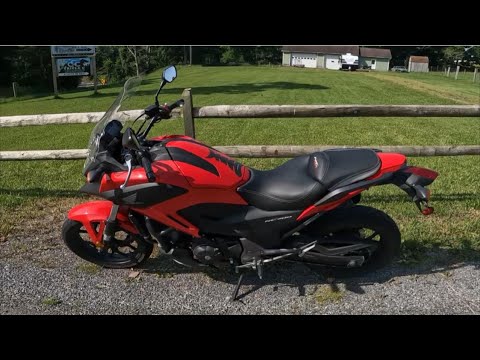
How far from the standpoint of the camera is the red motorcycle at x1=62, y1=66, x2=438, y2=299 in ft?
9.87

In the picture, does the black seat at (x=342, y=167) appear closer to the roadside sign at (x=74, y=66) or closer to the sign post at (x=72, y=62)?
the sign post at (x=72, y=62)

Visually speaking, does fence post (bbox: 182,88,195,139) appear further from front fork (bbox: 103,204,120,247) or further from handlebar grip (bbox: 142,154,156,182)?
handlebar grip (bbox: 142,154,156,182)

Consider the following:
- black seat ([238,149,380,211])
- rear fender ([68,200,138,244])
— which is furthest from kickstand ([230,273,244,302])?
rear fender ([68,200,138,244])

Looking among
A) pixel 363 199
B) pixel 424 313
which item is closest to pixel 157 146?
pixel 424 313

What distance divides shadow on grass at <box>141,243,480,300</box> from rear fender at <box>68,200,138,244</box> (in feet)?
1.63

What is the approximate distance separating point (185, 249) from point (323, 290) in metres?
1.09

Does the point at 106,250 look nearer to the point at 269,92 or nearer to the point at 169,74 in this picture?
the point at 169,74

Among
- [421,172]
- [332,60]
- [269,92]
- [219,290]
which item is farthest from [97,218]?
[269,92]

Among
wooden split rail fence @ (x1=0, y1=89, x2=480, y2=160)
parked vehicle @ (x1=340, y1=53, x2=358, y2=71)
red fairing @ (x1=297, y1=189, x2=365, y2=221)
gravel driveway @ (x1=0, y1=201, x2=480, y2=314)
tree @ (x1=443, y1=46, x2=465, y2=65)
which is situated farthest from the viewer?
tree @ (x1=443, y1=46, x2=465, y2=65)

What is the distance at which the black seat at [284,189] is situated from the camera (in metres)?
3.00

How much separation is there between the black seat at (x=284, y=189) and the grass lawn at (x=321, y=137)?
1.00m

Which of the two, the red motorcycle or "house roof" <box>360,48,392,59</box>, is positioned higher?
"house roof" <box>360,48,392,59</box>

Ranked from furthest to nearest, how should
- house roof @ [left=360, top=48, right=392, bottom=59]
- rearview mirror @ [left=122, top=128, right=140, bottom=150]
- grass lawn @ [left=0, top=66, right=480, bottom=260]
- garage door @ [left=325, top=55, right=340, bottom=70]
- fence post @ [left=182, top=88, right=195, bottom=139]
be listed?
garage door @ [left=325, top=55, right=340, bottom=70] → house roof @ [left=360, top=48, right=392, bottom=59] → fence post @ [left=182, top=88, right=195, bottom=139] → grass lawn @ [left=0, top=66, right=480, bottom=260] → rearview mirror @ [left=122, top=128, right=140, bottom=150]

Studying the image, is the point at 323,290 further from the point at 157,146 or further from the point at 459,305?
the point at 157,146
